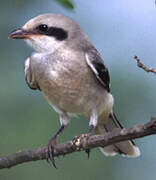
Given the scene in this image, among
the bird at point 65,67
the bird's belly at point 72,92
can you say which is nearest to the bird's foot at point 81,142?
the bird at point 65,67

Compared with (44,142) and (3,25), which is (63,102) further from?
(3,25)

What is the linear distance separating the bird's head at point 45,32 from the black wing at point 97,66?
31 centimetres

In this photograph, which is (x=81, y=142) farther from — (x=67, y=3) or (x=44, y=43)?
(x=67, y=3)

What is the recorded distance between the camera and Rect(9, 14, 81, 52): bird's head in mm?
5184

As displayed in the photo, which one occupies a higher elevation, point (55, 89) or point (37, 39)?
point (37, 39)

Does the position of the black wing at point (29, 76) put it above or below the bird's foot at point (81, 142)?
above

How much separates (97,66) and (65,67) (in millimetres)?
391

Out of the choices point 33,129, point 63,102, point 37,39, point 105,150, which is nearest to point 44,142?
point 33,129

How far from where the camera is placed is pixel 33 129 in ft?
25.1

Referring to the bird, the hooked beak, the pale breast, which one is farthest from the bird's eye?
the pale breast

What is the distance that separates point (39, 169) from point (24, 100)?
1235mm

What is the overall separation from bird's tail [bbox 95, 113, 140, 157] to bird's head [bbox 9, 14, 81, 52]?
1.20m

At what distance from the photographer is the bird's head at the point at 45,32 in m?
5.18

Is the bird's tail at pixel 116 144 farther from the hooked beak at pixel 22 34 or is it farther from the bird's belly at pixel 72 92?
the hooked beak at pixel 22 34
